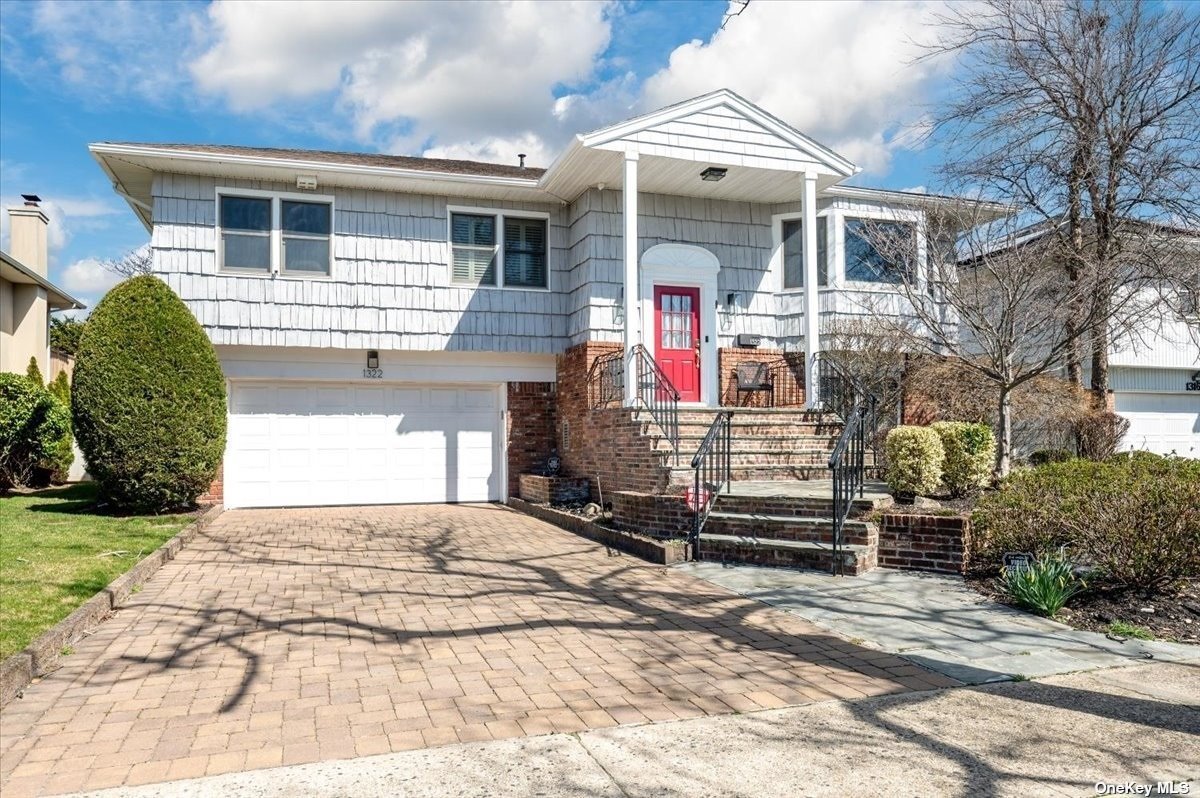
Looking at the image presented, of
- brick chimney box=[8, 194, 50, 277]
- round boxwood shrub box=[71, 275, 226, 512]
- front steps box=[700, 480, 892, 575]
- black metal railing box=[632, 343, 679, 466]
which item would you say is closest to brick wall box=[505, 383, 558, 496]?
black metal railing box=[632, 343, 679, 466]

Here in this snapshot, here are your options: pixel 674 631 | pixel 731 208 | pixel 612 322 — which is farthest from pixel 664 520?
pixel 731 208

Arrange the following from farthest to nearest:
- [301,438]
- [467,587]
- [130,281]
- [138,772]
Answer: [301,438] → [130,281] → [467,587] → [138,772]

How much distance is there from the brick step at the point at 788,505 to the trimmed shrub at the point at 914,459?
13.9 inches

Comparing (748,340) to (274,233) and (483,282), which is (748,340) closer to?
(483,282)

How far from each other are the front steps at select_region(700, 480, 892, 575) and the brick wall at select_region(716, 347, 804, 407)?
452 centimetres

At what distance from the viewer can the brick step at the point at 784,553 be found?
7.78 meters

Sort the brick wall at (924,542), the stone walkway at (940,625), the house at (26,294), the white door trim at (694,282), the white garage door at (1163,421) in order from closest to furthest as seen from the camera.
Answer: the stone walkway at (940,625) < the brick wall at (924,542) < the white door trim at (694,282) < the house at (26,294) < the white garage door at (1163,421)

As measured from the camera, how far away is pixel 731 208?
47.2 feet

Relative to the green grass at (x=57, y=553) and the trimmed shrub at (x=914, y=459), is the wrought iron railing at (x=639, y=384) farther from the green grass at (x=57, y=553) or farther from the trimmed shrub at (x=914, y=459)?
the green grass at (x=57, y=553)

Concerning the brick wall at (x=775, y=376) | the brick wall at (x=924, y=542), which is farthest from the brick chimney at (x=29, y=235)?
the brick wall at (x=924, y=542)

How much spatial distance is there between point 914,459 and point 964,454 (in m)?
1.10

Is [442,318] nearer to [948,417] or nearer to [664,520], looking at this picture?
[664,520]

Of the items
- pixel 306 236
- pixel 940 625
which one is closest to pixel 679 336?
pixel 306 236

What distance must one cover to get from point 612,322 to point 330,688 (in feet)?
30.8
